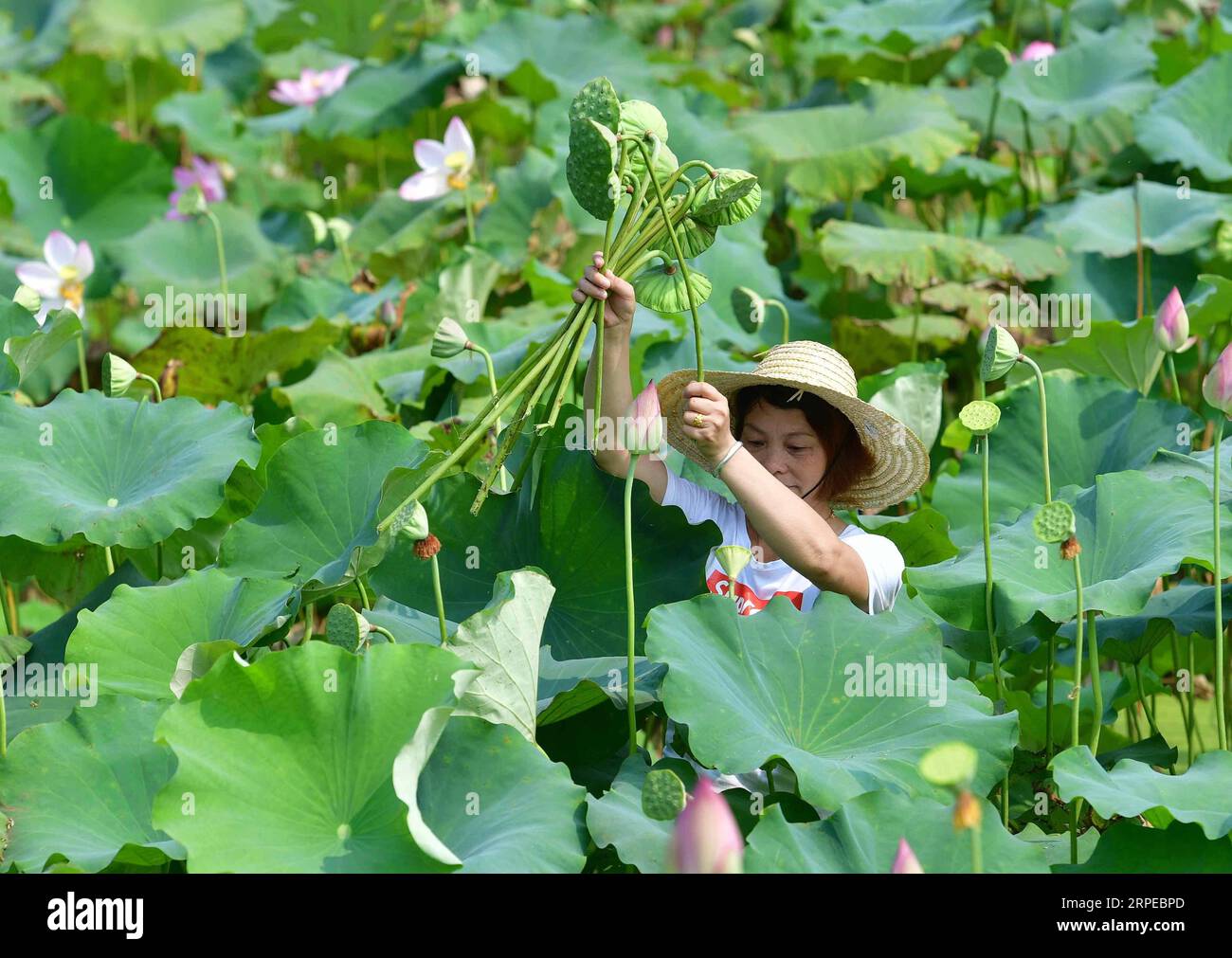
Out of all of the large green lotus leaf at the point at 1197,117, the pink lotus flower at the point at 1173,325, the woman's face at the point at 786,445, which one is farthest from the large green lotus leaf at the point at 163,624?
the large green lotus leaf at the point at 1197,117

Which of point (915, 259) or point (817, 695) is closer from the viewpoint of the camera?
point (817, 695)

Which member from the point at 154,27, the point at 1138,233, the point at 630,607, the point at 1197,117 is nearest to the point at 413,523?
the point at 630,607

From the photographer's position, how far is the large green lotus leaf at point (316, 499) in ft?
6.32

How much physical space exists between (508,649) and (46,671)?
0.68m

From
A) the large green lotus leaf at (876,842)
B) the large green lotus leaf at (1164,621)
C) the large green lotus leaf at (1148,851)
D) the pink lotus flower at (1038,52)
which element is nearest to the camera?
the large green lotus leaf at (876,842)

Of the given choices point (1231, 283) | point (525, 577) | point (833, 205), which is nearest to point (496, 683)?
point (525, 577)

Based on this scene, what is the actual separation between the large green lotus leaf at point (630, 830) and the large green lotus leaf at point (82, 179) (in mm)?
3091

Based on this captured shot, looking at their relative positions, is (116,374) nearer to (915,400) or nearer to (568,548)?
(568,548)

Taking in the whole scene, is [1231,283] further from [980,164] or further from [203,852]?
[203,852]

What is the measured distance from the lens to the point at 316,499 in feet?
6.38

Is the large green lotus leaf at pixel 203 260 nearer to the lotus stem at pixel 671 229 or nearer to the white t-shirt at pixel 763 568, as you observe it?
the white t-shirt at pixel 763 568

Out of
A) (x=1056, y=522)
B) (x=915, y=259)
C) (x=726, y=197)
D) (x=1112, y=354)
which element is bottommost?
(x=1056, y=522)

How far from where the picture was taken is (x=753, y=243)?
3107mm
